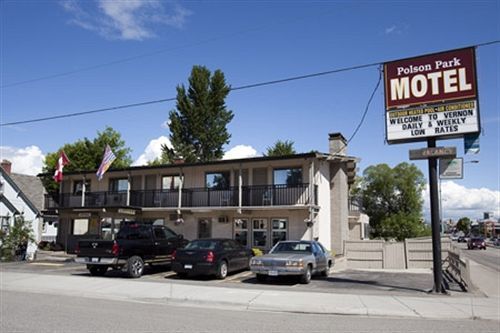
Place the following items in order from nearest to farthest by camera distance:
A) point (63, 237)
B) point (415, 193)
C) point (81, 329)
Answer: point (81, 329)
point (63, 237)
point (415, 193)

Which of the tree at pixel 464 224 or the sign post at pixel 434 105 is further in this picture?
the tree at pixel 464 224

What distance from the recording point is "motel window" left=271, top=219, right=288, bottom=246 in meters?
25.5

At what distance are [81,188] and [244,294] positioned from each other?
24.6 metres

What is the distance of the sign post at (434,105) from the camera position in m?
14.3

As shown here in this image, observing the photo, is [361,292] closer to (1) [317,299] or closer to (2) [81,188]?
(1) [317,299]

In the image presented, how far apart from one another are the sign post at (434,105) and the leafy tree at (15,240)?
22.5 metres

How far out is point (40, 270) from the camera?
2073 cm

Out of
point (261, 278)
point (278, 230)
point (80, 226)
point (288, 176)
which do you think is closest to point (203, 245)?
point (261, 278)

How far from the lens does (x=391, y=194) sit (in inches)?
2518

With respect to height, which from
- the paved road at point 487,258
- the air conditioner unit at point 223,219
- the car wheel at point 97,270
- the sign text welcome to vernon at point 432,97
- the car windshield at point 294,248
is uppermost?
the sign text welcome to vernon at point 432,97

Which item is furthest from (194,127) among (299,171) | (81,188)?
(299,171)

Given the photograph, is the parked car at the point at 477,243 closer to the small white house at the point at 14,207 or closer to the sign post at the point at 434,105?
the sign post at the point at 434,105

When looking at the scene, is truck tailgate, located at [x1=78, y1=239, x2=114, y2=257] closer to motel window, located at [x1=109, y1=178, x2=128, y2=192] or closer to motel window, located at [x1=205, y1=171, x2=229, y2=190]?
motel window, located at [x1=205, y1=171, x2=229, y2=190]

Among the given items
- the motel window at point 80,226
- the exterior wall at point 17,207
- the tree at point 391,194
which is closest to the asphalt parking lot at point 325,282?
the exterior wall at point 17,207
